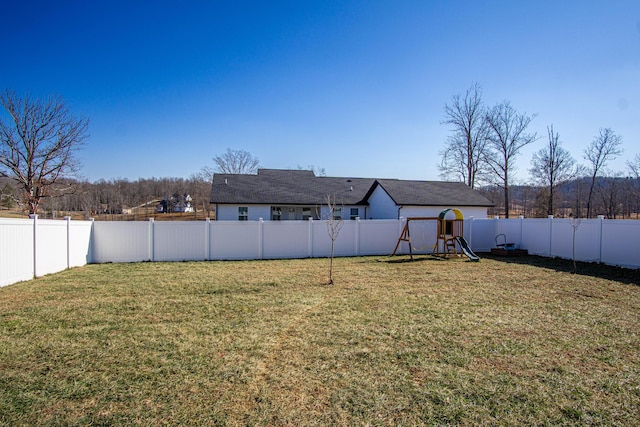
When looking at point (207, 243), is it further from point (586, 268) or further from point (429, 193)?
point (429, 193)

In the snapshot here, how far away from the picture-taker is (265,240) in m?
13.3

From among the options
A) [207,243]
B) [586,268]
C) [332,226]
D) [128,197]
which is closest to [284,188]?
[207,243]

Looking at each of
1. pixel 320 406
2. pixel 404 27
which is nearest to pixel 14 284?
pixel 320 406

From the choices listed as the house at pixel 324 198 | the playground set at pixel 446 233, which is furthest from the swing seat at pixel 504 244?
the house at pixel 324 198

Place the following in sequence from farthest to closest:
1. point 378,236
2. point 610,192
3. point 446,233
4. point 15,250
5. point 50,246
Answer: point 610,192 → point 446,233 → point 378,236 → point 50,246 → point 15,250

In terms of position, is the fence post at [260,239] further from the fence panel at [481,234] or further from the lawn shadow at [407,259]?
the fence panel at [481,234]

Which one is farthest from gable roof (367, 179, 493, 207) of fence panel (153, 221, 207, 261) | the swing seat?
fence panel (153, 221, 207, 261)

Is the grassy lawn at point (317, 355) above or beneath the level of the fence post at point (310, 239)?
beneath

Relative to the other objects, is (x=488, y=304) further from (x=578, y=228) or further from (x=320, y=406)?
(x=578, y=228)

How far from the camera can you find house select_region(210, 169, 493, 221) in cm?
1903

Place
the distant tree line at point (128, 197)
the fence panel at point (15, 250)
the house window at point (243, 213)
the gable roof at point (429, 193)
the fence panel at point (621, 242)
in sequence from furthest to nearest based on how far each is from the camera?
the distant tree line at point (128, 197) < the house window at point (243, 213) < the gable roof at point (429, 193) < the fence panel at point (621, 242) < the fence panel at point (15, 250)

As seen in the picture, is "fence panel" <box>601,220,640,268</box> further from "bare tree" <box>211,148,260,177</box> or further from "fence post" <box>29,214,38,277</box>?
"bare tree" <box>211,148,260,177</box>

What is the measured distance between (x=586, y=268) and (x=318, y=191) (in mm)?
14504

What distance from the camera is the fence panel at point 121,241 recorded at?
1178 centimetres
